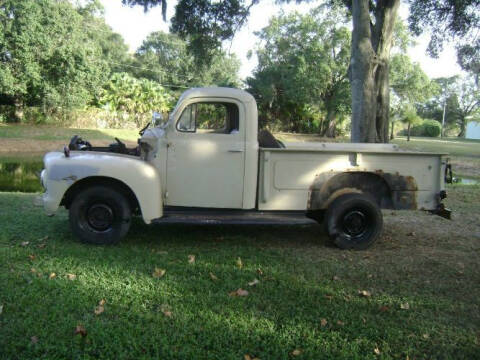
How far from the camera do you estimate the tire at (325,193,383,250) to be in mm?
5613

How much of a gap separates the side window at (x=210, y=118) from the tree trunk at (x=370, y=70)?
528cm

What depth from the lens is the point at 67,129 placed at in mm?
27328

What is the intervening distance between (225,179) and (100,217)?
64.9 inches

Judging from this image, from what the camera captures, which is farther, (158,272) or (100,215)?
(100,215)

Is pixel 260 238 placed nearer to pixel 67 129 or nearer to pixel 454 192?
pixel 454 192

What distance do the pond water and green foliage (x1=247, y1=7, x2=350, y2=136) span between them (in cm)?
2128

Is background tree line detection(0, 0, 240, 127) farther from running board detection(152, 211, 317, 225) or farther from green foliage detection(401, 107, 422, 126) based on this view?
green foliage detection(401, 107, 422, 126)

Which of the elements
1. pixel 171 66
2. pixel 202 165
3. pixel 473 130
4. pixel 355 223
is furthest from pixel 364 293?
pixel 473 130

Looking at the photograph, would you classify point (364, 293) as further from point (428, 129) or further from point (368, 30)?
point (428, 129)

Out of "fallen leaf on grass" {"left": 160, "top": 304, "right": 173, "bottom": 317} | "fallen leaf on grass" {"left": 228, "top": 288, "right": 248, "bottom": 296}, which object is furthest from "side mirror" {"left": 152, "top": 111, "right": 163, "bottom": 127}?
"fallen leaf on grass" {"left": 160, "top": 304, "right": 173, "bottom": 317}

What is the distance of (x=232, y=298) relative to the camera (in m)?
4.03

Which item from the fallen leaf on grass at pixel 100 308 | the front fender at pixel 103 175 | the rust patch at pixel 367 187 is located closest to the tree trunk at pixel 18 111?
the front fender at pixel 103 175

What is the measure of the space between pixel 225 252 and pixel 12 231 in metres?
3.01

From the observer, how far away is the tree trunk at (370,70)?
1002 centimetres
